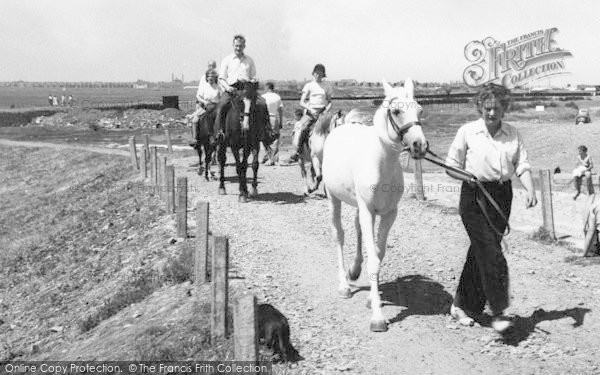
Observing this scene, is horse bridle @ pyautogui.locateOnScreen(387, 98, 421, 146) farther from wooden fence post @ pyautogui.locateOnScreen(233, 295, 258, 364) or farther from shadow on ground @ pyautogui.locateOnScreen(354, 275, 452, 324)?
wooden fence post @ pyautogui.locateOnScreen(233, 295, 258, 364)

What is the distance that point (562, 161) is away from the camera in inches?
1162

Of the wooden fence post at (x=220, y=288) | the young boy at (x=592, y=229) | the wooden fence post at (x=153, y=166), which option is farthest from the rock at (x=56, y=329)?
the wooden fence post at (x=153, y=166)

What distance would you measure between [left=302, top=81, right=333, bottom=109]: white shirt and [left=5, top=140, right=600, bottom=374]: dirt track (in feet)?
7.44

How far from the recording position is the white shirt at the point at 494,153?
286 inches

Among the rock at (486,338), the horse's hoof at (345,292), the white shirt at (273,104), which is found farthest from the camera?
the white shirt at (273,104)

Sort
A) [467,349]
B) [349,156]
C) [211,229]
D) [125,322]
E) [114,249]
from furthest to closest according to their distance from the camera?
[114,249]
[211,229]
[125,322]
[349,156]
[467,349]

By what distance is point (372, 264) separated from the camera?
7926 mm

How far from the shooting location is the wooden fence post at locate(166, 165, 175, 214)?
48.5 ft

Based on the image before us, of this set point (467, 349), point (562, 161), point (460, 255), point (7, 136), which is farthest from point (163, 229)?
point (7, 136)

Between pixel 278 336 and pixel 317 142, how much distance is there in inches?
304

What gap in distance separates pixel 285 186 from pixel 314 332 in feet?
34.7

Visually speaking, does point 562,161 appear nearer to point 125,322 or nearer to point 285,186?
point 285,186

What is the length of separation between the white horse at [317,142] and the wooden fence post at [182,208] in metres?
2.82

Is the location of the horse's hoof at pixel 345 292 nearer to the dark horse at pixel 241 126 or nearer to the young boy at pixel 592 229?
the young boy at pixel 592 229
